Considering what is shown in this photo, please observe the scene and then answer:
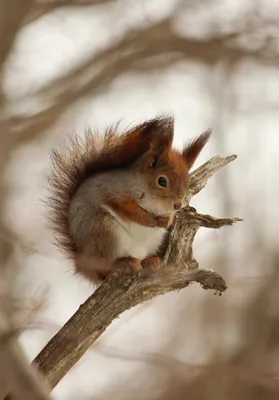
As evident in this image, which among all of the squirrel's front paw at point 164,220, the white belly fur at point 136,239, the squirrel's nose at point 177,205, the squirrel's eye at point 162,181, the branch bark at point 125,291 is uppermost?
the squirrel's eye at point 162,181

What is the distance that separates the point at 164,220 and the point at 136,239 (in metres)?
0.08

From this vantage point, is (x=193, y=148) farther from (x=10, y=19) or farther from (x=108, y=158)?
(x=10, y=19)

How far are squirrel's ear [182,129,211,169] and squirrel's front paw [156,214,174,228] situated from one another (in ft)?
0.59

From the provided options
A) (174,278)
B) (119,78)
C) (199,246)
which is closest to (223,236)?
(119,78)

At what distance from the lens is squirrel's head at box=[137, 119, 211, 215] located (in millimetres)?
1948

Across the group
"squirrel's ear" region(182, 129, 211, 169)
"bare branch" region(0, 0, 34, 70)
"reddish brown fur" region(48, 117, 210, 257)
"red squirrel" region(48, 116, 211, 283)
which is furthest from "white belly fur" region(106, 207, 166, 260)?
"bare branch" region(0, 0, 34, 70)

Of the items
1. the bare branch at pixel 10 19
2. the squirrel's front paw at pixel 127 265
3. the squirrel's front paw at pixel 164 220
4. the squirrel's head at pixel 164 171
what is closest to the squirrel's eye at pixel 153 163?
the squirrel's head at pixel 164 171

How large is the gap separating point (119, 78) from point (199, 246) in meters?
1.18

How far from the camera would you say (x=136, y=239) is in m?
1.94

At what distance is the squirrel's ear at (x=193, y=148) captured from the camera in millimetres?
2059

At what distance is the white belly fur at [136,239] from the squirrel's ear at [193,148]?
224 millimetres

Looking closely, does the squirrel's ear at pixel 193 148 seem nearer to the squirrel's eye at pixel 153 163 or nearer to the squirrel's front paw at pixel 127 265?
the squirrel's eye at pixel 153 163

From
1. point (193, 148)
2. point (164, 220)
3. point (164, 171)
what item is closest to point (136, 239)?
point (164, 220)

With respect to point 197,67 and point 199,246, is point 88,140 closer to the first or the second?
point 199,246
